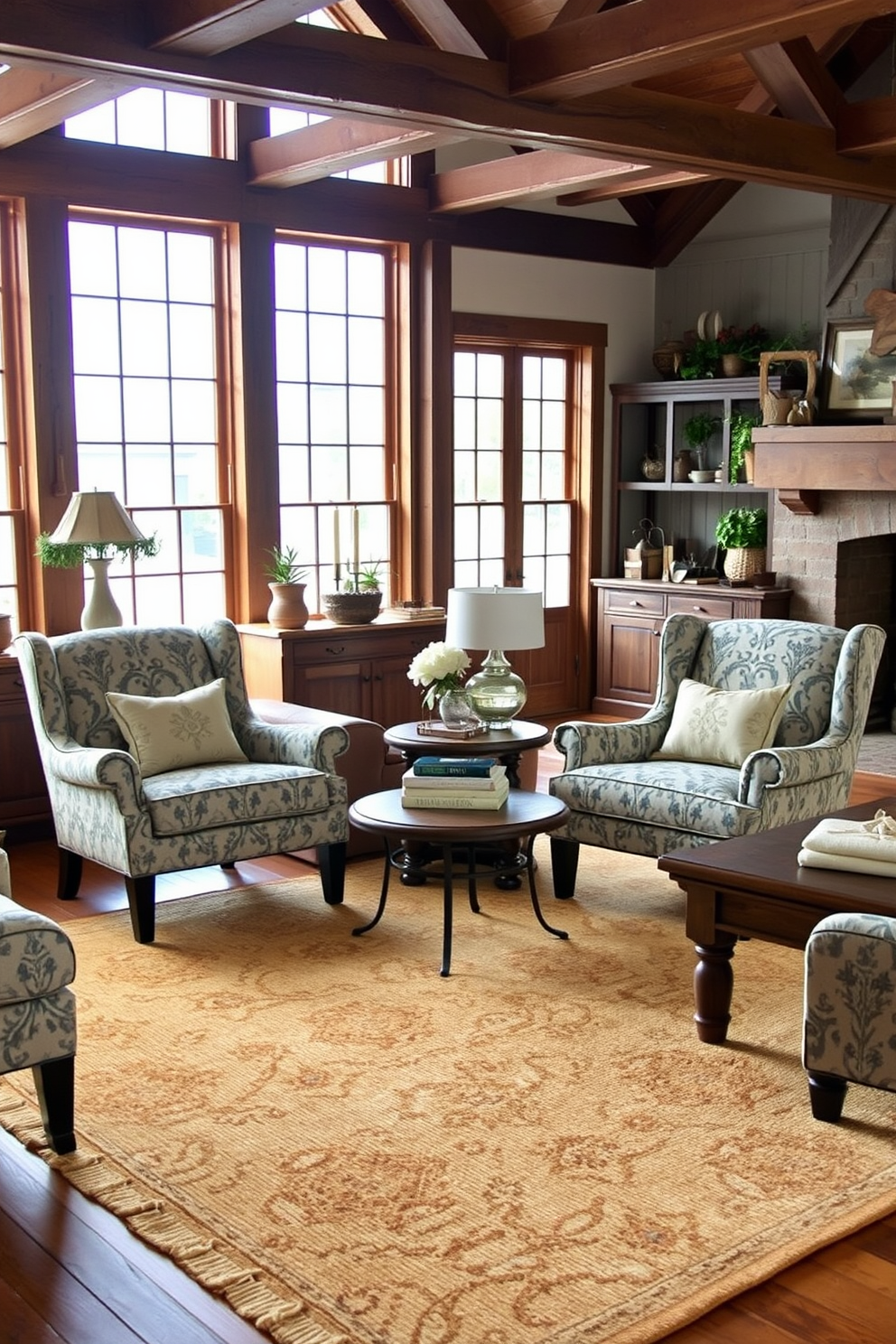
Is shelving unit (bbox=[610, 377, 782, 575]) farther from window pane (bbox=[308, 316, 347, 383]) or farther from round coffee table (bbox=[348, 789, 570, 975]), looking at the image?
round coffee table (bbox=[348, 789, 570, 975])

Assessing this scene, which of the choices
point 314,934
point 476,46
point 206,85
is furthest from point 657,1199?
point 476,46

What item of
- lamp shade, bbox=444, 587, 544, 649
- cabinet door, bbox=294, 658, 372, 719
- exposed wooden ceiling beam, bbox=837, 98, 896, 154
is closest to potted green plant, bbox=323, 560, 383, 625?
cabinet door, bbox=294, 658, 372, 719

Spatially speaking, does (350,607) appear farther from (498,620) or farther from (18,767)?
(498,620)

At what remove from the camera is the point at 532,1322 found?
260 centimetres

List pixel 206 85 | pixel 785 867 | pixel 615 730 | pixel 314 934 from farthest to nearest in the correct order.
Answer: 1. pixel 615 730
2. pixel 314 934
3. pixel 206 85
4. pixel 785 867

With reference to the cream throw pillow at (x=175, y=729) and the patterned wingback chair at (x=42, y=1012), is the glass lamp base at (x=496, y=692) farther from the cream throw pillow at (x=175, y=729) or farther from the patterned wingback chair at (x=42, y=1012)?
the patterned wingback chair at (x=42, y=1012)

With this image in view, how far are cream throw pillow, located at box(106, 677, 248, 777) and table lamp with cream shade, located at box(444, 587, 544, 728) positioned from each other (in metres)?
0.92

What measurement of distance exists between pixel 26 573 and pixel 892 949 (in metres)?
4.40

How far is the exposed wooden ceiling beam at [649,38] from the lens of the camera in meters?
3.98

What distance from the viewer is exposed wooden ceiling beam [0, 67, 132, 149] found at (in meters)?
4.75

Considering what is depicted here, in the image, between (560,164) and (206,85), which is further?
(560,164)

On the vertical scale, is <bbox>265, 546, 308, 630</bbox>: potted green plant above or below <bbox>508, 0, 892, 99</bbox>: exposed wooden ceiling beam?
below

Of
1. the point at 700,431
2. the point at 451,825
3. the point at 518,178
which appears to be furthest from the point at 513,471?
the point at 451,825

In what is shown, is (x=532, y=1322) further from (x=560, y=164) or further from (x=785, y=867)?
(x=560, y=164)
